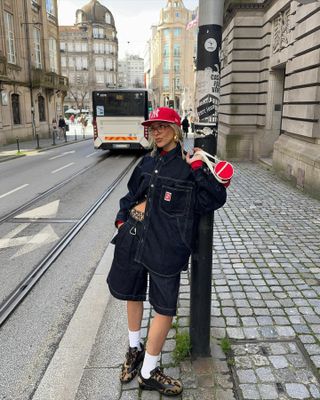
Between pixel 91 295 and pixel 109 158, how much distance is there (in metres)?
14.2

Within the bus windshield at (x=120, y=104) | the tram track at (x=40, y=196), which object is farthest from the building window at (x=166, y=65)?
the tram track at (x=40, y=196)

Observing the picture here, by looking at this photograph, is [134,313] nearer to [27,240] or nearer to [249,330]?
[249,330]

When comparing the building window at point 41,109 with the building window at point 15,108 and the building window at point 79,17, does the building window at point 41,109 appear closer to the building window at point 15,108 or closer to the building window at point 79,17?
the building window at point 15,108

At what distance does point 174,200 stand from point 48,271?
3.10m

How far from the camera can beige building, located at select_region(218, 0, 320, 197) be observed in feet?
29.7

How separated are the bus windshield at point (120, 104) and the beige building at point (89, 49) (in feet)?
250

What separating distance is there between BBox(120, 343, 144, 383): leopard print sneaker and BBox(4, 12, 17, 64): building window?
27.6 m

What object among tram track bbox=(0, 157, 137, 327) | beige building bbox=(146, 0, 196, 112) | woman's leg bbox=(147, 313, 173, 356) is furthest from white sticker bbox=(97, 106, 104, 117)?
beige building bbox=(146, 0, 196, 112)

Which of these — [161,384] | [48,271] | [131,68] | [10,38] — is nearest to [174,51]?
[10,38]

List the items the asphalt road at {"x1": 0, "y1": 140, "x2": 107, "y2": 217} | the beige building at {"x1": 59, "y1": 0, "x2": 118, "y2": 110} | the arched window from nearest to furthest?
the asphalt road at {"x1": 0, "y1": 140, "x2": 107, "y2": 217}
the beige building at {"x1": 59, "y1": 0, "x2": 118, "y2": 110}
the arched window

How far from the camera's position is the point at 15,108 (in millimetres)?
27547

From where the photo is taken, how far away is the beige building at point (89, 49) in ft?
299

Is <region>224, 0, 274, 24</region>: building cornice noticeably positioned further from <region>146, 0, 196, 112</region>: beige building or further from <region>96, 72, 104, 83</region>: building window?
<region>96, 72, 104, 83</region>: building window

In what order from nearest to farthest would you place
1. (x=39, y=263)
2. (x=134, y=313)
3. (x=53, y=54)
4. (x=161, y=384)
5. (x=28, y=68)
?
(x=161, y=384)
(x=134, y=313)
(x=39, y=263)
(x=28, y=68)
(x=53, y=54)
